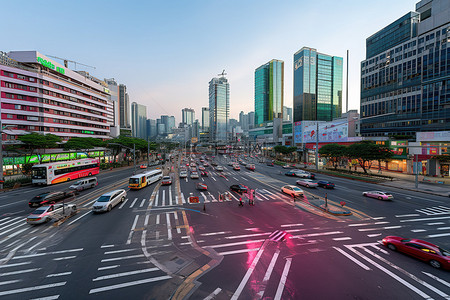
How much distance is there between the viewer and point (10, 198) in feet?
88.2

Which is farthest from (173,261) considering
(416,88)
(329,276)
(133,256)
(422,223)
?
(416,88)

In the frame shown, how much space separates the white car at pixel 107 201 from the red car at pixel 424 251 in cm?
2545

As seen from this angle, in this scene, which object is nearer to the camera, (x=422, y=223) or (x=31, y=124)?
(x=422, y=223)

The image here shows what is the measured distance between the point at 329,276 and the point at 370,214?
1371cm

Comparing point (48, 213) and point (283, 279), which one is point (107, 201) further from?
point (283, 279)

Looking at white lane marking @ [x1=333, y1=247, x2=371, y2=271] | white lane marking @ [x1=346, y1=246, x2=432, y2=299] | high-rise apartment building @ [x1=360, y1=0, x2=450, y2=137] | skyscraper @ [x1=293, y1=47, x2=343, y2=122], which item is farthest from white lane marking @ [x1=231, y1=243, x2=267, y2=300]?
skyscraper @ [x1=293, y1=47, x2=343, y2=122]

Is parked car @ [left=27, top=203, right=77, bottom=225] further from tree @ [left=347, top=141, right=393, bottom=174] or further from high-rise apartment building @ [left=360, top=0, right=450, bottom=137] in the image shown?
high-rise apartment building @ [left=360, top=0, right=450, bottom=137]

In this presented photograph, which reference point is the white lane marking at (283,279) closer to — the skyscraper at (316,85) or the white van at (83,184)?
the white van at (83,184)

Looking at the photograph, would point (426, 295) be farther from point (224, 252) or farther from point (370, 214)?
point (370, 214)

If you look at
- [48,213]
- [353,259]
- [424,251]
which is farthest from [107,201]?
[424,251]

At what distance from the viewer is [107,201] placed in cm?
2097

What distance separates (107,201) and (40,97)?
56.6 m

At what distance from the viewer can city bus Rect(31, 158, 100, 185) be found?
109ft

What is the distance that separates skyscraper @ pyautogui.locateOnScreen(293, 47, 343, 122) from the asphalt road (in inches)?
4806
